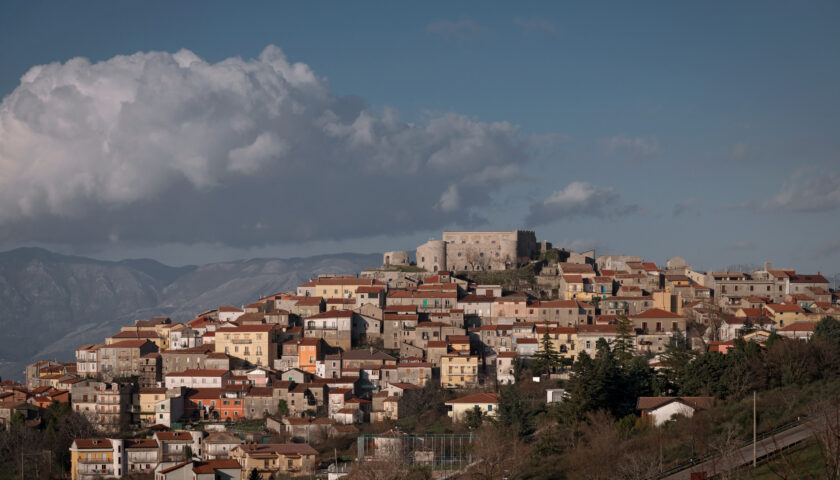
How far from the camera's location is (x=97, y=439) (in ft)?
144

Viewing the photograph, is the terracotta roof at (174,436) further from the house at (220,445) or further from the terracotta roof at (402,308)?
the terracotta roof at (402,308)

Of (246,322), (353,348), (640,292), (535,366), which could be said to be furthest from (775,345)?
(246,322)

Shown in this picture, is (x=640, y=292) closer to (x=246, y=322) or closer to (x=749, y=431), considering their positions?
(x=246, y=322)

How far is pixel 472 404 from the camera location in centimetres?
4303

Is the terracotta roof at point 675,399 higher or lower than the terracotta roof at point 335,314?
lower

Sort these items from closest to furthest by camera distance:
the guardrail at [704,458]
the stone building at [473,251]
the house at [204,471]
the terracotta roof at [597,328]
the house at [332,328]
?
the guardrail at [704,458] → the house at [204,471] → the terracotta roof at [597,328] → the house at [332,328] → the stone building at [473,251]

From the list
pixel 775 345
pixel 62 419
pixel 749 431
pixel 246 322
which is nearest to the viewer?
pixel 749 431

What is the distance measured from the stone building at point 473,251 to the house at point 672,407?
33568 mm

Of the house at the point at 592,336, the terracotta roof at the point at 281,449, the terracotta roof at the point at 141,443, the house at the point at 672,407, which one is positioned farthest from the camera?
the house at the point at 592,336

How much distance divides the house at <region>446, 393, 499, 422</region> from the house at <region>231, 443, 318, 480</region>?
704cm

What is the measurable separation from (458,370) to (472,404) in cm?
515

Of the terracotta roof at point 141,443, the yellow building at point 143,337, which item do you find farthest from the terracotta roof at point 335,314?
the terracotta roof at point 141,443

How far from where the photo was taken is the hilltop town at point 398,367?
38688mm

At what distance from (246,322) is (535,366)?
Result: 1817 centimetres
